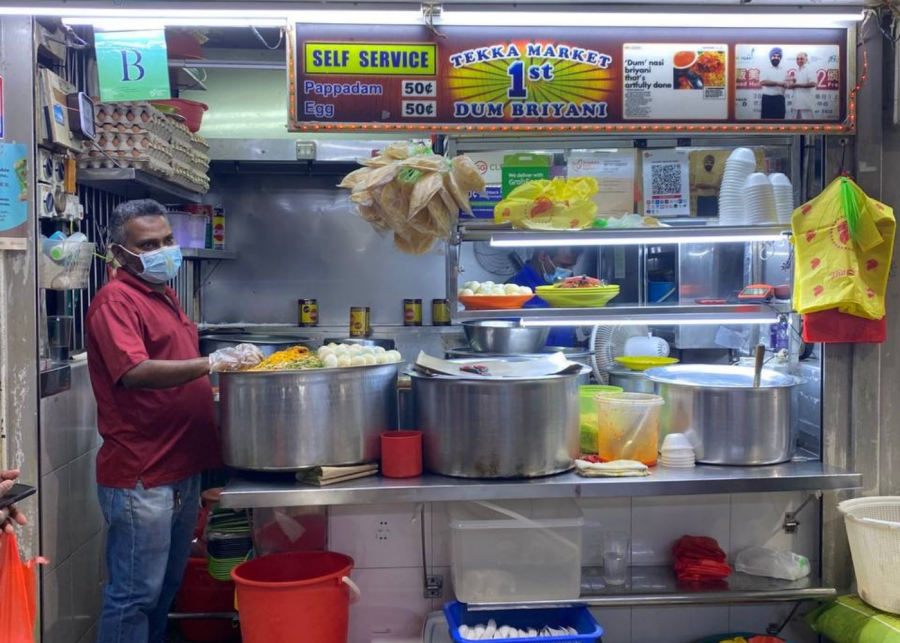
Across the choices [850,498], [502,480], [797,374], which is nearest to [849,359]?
[797,374]

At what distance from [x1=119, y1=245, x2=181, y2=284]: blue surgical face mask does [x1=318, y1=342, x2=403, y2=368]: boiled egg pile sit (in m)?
0.71

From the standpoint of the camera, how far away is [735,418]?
2947mm

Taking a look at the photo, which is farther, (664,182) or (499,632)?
(664,182)

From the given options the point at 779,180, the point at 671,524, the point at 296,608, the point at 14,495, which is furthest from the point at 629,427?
the point at 14,495

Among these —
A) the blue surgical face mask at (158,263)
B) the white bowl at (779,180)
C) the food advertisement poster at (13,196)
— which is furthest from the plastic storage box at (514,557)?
the food advertisement poster at (13,196)

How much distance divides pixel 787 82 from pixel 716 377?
46.8 inches

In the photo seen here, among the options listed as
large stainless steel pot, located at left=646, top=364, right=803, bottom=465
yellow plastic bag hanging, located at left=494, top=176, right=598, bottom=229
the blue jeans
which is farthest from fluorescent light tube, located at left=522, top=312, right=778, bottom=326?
the blue jeans

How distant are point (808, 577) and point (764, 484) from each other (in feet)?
1.96

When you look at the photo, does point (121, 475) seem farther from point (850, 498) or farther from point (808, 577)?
point (850, 498)

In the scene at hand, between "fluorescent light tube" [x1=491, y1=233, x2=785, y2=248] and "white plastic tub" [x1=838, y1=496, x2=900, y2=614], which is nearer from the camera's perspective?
"white plastic tub" [x1=838, y1=496, x2=900, y2=614]

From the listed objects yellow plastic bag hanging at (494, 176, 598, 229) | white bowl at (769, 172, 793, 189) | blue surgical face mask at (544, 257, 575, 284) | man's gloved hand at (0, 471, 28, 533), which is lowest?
man's gloved hand at (0, 471, 28, 533)

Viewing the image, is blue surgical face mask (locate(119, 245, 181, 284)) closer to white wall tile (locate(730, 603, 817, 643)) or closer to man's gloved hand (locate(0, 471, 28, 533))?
man's gloved hand (locate(0, 471, 28, 533))

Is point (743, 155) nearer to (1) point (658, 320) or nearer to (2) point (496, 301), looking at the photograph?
(1) point (658, 320)

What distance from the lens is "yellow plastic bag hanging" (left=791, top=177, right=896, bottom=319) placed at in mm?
2967
